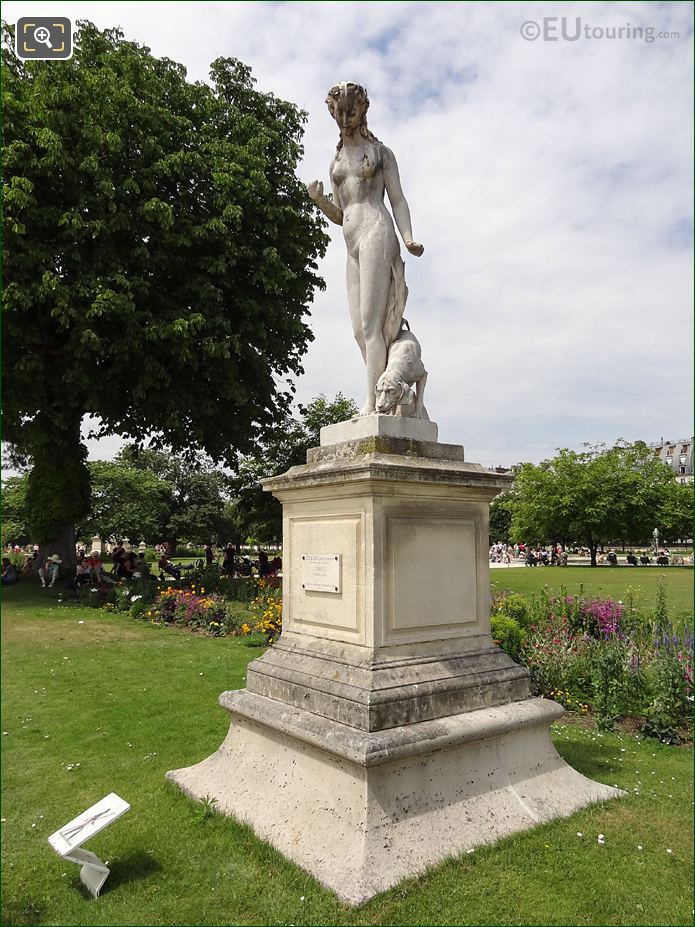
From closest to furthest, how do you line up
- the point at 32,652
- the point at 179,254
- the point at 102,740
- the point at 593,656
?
1. the point at 102,740
2. the point at 593,656
3. the point at 32,652
4. the point at 179,254

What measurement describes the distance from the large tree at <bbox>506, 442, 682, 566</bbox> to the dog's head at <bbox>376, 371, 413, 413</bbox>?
4273cm

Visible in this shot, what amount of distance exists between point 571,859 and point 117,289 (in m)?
14.8

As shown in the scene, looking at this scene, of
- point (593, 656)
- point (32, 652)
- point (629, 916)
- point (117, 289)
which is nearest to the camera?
point (629, 916)

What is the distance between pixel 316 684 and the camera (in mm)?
4543

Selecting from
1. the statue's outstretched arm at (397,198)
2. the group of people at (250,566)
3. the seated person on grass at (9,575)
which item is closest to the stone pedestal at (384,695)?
the statue's outstretched arm at (397,198)

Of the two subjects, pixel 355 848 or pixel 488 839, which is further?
pixel 488 839

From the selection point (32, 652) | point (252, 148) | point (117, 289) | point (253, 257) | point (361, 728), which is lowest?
point (32, 652)

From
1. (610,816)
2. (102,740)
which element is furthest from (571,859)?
(102,740)

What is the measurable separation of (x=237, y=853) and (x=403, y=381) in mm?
3422

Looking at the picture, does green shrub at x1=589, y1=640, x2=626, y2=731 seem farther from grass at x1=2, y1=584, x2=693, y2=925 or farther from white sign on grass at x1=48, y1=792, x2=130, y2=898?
white sign on grass at x1=48, y1=792, x2=130, y2=898

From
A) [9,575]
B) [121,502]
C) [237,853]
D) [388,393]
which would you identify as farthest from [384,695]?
[121,502]

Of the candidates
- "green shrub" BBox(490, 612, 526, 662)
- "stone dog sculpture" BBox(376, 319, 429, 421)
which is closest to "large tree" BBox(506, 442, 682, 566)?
"green shrub" BBox(490, 612, 526, 662)

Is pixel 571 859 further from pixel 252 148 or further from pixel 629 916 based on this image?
pixel 252 148

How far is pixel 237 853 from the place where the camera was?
406 centimetres
